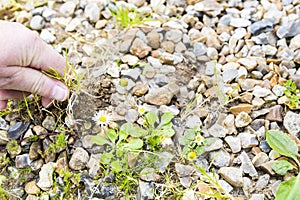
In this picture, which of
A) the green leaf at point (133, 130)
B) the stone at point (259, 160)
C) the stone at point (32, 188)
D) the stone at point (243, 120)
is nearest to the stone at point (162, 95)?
the green leaf at point (133, 130)

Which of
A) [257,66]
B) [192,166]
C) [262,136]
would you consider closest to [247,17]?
[257,66]

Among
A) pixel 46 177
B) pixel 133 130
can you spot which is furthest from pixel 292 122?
pixel 46 177

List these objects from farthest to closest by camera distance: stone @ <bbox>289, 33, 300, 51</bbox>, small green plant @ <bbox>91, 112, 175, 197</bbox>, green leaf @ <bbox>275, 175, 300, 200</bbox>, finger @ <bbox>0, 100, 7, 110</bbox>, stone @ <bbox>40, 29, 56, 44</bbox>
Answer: stone @ <bbox>40, 29, 56, 44</bbox>
stone @ <bbox>289, 33, 300, 51</bbox>
finger @ <bbox>0, 100, 7, 110</bbox>
small green plant @ <bbox>91, 112, 175, 197</bbox>
green leaf @ <bbox>275, 175, 300, 200</bbox>

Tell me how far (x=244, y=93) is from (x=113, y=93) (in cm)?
47

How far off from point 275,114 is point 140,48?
56 centimetres

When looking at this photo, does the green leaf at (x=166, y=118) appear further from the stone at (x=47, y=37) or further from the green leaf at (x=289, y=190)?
the stone at (x=47, y=37)

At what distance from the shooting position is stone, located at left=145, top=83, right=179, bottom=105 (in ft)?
5.32

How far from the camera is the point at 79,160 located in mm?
1530

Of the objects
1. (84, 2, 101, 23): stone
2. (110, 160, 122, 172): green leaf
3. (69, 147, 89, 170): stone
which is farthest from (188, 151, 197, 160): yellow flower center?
(84, 2, 101, 23): stone

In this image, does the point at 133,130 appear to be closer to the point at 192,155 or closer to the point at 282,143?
the point at 192,155

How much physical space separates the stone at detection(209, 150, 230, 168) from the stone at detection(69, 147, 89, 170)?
0.42 meters

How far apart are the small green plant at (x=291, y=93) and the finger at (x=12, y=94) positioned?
0.92 meters

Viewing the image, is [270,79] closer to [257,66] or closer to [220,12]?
[257,66]

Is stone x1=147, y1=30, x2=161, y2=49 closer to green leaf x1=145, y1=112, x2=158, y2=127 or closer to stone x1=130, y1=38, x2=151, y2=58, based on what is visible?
stone x1=130, y1=38, x2=151, y2=58
